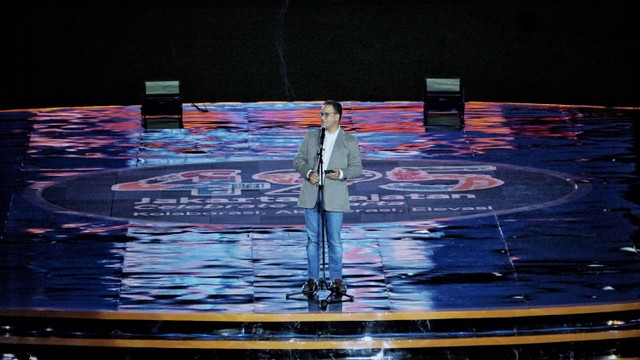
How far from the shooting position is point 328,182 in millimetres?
6668

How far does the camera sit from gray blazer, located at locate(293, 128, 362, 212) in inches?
263

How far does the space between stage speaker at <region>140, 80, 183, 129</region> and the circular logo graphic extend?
1512 millimetres

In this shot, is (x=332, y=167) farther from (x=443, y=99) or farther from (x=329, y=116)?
(x=443, y=99)

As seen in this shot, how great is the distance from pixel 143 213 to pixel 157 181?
865mm

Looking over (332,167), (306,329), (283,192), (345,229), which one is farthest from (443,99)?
(306,329)

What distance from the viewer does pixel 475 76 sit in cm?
1248

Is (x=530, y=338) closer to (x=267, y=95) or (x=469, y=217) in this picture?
(x=469, y=217)

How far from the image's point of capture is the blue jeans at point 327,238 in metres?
6.73

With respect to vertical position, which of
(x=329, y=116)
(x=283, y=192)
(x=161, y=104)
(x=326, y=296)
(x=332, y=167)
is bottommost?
(x=326, y=296)

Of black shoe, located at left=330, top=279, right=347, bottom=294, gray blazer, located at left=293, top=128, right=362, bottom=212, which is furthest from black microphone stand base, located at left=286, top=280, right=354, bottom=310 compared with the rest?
gray blazer, located at left=293, top=128, right=362, bottom=212

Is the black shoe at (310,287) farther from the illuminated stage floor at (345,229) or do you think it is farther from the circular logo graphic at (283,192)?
the circular logo graphic at (283,192)

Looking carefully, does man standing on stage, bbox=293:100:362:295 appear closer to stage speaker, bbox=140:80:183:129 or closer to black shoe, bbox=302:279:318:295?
black shoe, bbox=302:279:318:295

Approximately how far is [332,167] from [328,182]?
0.12 meters

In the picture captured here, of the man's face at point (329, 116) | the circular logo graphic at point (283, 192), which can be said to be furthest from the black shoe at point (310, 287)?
the circular logo graphic at point (283, 192)
